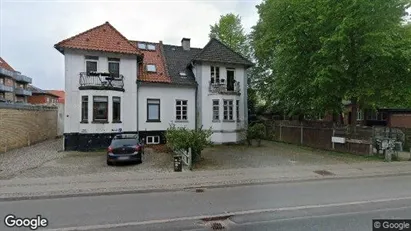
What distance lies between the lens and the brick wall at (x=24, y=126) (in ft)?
58.9

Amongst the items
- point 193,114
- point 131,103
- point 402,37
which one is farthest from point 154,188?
point 402,37

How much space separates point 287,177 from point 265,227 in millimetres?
5528

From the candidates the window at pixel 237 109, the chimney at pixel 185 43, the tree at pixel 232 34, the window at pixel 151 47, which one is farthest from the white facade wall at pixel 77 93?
the tree at pixel 232 34

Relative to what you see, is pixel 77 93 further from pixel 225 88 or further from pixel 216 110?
pixel 225 88

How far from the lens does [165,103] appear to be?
2214 centimetres

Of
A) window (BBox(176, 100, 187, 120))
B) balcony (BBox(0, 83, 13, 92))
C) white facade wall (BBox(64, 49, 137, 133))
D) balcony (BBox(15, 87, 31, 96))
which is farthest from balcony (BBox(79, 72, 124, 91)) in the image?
balcony (BBox(15, 87, 31, 96))

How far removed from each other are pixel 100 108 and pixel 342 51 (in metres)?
15.6

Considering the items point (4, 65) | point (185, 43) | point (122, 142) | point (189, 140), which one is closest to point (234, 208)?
point (189, 140)

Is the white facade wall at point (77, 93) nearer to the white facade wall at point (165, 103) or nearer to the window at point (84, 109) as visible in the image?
the window at point (84, 109)

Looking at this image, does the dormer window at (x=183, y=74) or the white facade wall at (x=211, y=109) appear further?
the dormer window at (x=183, y=74)

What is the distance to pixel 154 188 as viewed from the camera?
9.39 metres

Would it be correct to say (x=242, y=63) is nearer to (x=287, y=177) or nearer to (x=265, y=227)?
(x=287, y=177)

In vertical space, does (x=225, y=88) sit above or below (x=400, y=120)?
above

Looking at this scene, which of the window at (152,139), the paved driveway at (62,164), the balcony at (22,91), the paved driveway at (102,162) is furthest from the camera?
the balcony at (22,91)
